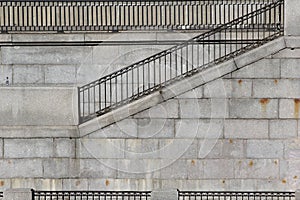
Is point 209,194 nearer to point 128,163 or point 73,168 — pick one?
point 128,163

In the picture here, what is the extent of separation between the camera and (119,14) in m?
20.8

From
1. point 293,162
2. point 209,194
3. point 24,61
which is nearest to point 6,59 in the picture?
point 24,61

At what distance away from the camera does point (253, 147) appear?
18.1m

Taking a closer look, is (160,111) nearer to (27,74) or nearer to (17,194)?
(17,194)

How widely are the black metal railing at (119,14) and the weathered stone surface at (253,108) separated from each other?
329 cm

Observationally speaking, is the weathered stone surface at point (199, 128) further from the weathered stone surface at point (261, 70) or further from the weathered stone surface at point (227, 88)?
the weathered stone surface at point (261, 70)

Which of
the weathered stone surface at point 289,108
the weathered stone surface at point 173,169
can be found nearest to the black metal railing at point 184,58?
the weathered stone surface at point 289,108

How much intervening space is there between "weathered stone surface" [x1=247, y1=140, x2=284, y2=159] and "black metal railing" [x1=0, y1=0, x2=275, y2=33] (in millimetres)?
4051

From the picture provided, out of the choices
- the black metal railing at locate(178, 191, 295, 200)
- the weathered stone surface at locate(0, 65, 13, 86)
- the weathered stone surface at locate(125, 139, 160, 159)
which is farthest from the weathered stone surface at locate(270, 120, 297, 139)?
the weathered stone surface at locate(0, 65, 13, 86)

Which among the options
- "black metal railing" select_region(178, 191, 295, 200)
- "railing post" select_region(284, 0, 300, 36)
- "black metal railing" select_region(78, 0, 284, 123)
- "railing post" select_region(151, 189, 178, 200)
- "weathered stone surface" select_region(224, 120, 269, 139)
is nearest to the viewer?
"railing post" select_region(151, 189, 178, 200)

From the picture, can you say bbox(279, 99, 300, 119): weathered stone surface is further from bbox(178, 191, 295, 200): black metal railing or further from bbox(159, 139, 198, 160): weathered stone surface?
bbox(159, 139, 198, 160): weathered stone surface

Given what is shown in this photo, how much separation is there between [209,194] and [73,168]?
3.40 meters

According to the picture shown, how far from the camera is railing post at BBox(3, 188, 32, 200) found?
16.5 metres

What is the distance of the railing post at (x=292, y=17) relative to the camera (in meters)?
18.3
